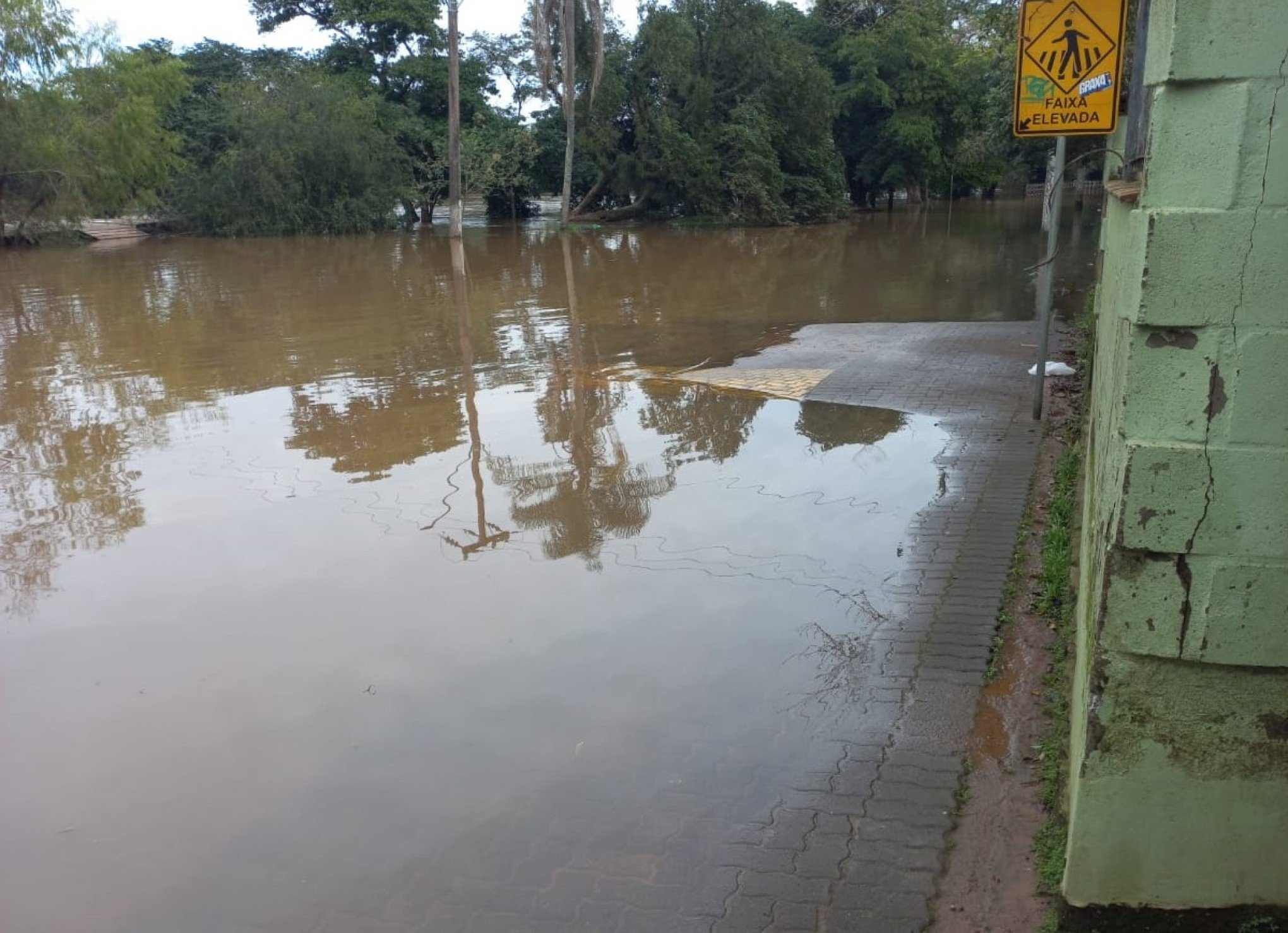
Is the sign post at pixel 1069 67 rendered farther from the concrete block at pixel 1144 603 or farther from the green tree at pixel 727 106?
the green tree at pixel 727 106

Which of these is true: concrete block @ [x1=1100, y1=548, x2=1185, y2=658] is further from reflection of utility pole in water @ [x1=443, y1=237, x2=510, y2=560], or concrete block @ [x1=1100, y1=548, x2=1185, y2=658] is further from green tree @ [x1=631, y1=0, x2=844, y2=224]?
green tree @ [x1=631, y1=0, x2=844, y2=224]

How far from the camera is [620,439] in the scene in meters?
9.02

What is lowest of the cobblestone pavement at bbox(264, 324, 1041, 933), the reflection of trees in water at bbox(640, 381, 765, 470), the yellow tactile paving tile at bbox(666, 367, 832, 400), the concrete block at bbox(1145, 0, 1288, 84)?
the cobblestone pavement at bbox(264, 324, 1041, 933)

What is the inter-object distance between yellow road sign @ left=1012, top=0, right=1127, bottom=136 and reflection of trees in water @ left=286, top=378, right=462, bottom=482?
531cm

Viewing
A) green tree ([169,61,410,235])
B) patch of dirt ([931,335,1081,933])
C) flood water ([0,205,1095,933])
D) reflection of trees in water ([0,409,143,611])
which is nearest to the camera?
patch of dirt ([931,335,1081,933])

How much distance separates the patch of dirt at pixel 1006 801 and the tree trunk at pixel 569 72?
31022mm

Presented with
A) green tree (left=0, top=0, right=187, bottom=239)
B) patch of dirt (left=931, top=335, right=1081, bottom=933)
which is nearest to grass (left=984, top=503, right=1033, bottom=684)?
patch of dirt (left=931, top=335, right=1081, bottom=933)

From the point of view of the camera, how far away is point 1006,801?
12.2ft

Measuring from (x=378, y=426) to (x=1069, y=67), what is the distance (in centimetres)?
650

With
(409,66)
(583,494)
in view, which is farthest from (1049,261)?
(409,66)

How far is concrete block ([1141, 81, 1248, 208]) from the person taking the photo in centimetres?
224

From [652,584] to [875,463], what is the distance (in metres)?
2.81

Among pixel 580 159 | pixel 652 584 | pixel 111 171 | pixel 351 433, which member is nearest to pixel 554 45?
pixel 580 159

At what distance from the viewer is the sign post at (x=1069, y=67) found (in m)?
6.14
